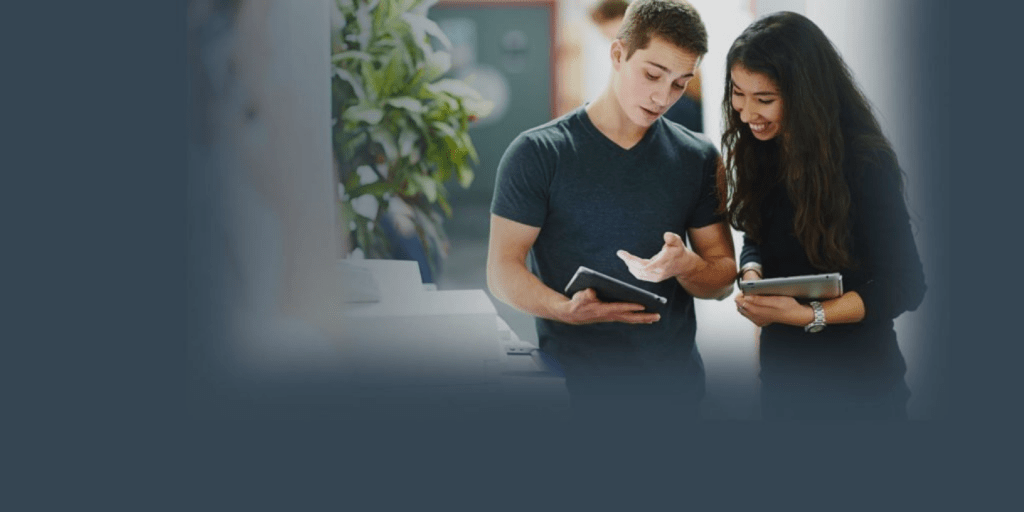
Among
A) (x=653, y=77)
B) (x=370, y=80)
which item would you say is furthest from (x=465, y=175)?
(x=653, y=77)

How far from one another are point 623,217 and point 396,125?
749 mm

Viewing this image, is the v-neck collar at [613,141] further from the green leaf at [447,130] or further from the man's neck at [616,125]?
the green leaf at [447,130]

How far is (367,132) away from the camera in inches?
81.2

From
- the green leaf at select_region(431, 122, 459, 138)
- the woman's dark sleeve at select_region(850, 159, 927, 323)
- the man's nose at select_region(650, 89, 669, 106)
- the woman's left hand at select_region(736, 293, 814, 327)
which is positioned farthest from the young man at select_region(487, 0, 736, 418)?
the green leaf at select_region(431, 122, 459, 138)

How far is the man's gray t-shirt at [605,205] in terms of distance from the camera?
5.22ft

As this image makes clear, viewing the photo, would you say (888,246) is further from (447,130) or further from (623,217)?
(447,130)

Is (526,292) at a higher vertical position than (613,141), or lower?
lower

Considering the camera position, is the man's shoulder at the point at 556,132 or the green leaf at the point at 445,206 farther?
the green leaf at the point at 445,206

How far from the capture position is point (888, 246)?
4.62ft

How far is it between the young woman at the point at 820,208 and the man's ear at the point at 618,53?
210mm

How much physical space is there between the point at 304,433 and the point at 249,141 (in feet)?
1.65

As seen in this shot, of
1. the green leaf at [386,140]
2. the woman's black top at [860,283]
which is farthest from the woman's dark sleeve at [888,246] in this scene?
the green leaf at [386,140]

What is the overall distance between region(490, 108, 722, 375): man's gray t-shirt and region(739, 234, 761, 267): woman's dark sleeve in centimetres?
9

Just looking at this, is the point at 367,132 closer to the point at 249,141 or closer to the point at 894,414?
→ the point at 249,141
